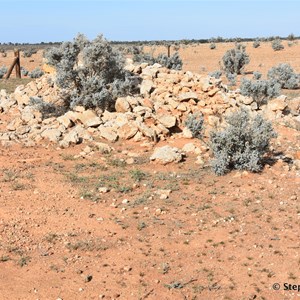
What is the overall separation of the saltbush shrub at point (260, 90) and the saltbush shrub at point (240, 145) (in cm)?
602

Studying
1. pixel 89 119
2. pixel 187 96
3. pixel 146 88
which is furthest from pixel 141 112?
pixel 146 88

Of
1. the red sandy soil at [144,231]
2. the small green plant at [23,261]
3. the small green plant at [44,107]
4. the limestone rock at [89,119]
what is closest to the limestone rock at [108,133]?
the limestone rock at [89,119]

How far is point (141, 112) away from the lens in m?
11.0

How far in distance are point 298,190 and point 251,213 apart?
1.28m

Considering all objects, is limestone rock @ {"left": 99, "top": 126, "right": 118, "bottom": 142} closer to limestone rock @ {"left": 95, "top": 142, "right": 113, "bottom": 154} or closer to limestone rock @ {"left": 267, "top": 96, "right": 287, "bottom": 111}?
limestone rock @ {"left": 95, "top": 142, "right": 113, "bottom": 154}

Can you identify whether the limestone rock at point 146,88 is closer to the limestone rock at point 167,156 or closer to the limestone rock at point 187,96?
the limestone rock at point 187,96

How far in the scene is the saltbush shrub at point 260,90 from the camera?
14.5m

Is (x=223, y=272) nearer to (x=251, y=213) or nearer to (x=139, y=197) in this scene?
(x=251, y=213)

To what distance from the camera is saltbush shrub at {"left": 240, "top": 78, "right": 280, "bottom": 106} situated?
14453mm

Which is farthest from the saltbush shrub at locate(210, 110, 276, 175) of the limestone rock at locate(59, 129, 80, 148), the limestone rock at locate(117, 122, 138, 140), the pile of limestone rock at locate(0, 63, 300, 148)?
the limestone rock at locate(59, 129, 80, 148)

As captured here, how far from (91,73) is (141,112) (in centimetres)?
259

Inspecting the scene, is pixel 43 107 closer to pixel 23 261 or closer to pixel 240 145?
pixel 240 145

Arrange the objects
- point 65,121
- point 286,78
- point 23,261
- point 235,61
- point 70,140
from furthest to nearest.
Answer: point 235,61
point 286,78
point 65,121
point 70,140
point 23,261

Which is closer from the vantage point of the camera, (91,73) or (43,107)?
(43,107)
